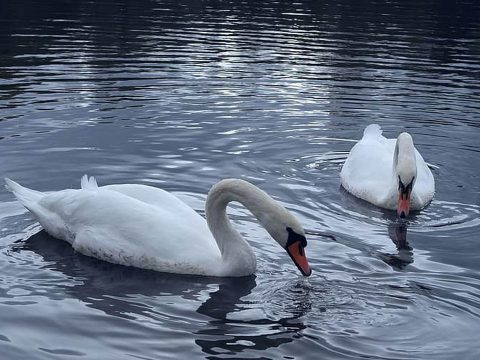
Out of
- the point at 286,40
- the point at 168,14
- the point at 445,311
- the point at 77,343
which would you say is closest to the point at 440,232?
the point at 445,311

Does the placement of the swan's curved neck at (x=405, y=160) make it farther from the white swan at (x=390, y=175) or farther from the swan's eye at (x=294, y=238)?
the swan's eye at (x=294, y=238)

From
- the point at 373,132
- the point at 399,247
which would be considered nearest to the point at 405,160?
the point at 399,247

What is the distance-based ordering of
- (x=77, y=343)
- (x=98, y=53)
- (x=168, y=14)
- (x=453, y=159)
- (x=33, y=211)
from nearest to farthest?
(x=77, y=343), (x=33, y=211), (x=453, y=159), (x=98, y=53), (x=168, y=14)

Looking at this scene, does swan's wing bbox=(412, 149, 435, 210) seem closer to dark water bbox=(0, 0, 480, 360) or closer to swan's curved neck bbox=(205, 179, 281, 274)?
dark water bbox=(0, 0, 480, 360)

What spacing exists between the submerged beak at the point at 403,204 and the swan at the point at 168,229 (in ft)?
10.4

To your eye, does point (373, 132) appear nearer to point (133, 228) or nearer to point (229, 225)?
point (229, 225)

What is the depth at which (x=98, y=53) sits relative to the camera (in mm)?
26156

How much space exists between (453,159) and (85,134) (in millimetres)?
5992

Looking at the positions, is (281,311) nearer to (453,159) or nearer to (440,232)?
(440,232)

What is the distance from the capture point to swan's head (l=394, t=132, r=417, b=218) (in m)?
13.0

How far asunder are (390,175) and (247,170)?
209 centimetres

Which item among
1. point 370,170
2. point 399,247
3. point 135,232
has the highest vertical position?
point 135,232

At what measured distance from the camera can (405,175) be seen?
Answer: 13.1m

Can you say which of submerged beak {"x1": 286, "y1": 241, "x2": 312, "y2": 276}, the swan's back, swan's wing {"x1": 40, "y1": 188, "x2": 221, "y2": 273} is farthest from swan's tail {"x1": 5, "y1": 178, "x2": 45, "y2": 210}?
submerged beak {"x1": 286, "y1": 241, "x2": 312, "y2": 276}
